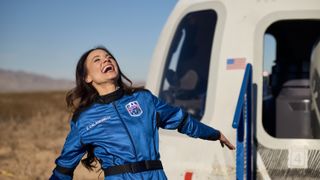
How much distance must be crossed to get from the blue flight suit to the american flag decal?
1259 millimetres

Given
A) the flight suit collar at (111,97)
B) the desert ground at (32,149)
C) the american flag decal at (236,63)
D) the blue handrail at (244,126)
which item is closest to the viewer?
the flight suit collar at (111,97)

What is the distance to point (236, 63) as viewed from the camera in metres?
4.46

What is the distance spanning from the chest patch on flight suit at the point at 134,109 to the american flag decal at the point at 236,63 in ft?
4.49

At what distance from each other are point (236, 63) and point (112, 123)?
1580 millimetres

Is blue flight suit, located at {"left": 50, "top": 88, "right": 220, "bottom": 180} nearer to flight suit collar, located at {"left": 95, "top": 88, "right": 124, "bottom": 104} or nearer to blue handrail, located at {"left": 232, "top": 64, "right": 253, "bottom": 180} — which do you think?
flight suit collar, located at {"left": 95, "top": 88, "right": 124, "bottom": 104}

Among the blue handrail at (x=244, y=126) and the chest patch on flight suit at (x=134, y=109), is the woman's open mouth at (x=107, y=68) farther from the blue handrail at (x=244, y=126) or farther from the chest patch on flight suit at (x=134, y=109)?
the blue handrail at (x=244, y=126)

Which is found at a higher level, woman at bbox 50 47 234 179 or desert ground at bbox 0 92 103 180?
woman at bbox 50 47 234 179

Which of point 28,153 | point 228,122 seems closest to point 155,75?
point 228,122

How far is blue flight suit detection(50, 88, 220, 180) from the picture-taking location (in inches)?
125

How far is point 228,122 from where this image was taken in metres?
4.40

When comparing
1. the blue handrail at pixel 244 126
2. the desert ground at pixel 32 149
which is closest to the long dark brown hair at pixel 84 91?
the blue handrail at pixel 244 126

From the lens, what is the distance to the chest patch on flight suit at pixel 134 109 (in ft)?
10.7

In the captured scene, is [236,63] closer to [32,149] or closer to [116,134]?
[116,134]

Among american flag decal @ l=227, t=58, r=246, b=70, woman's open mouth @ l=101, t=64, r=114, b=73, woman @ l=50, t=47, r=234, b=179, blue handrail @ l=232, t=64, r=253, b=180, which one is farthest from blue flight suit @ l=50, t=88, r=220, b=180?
american flag decal @ l=227, t=58, r=246, b=70
